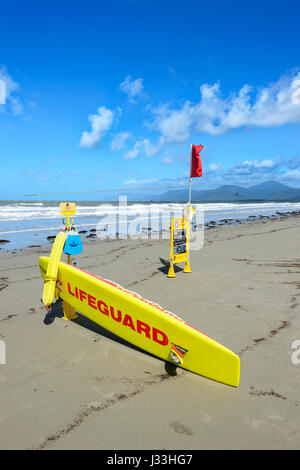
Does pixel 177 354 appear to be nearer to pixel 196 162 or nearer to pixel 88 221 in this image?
pixel 196 162

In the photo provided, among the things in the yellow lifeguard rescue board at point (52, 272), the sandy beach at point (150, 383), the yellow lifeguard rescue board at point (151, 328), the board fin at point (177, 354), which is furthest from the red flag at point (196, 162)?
the board fin at point (177, 354)

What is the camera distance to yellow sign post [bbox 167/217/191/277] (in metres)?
7.50

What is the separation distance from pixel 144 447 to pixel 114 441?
→ 0.88ft

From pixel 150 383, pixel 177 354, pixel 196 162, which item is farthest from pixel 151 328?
pixel 196 162

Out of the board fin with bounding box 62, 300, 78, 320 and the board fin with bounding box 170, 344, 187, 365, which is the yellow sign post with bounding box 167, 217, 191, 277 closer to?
the board fin with bounding box 62, 300, 78, 320

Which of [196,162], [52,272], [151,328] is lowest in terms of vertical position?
[151,328]

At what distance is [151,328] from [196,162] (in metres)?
5.32

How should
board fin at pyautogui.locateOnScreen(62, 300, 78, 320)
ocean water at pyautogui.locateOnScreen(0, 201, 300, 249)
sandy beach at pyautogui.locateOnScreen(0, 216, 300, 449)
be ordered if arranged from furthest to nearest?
ocean water at pyautogui.locateOnScreen(0, 201, 300, 249) < board fin at pyautogui.locateOnScreen(62, 300, 78, 320) < sandy beach at pyautogui.locateOnScreen(0, 216, 300, 449)

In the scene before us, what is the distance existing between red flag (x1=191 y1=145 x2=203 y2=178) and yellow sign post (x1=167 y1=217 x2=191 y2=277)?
4.15ft

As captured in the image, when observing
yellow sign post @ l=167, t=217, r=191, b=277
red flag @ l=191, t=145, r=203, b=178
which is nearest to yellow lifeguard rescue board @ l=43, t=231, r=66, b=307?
yellow sign post @ l=167, t=217, r=191, b=277

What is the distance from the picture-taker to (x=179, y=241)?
7762 millimetres

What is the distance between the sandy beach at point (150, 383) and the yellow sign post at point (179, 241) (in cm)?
131

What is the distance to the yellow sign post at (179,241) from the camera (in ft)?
24.6
